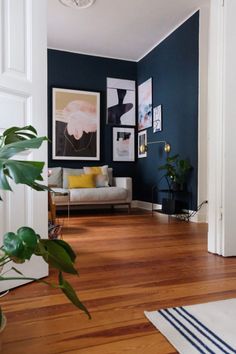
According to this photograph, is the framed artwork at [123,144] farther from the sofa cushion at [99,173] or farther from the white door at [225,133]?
the white door at [225,133]

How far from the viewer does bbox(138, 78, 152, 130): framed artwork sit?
520 centimetres

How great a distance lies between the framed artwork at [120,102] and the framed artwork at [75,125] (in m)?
0.26

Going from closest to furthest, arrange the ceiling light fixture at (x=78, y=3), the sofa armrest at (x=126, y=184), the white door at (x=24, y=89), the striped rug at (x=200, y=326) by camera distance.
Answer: the striped rug at (x=200, y=326) → the white door at (x=24, y=89) → the ceiling light fixture at (x=78, y=3) → the sofa armrest at (x=126, y=184)

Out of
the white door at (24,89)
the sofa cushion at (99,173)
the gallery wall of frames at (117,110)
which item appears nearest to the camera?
the white door at (24,89)

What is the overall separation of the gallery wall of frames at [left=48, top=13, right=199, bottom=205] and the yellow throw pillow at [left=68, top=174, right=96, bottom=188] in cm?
58

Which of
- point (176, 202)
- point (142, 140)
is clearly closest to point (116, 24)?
point (142, 140)

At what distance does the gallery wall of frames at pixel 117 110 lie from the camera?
465 cm

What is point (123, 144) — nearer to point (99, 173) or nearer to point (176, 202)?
point (99, 173)

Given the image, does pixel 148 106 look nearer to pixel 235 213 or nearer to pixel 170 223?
pixel 170 223

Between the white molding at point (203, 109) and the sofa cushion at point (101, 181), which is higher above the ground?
the white molding at point (203, 109)

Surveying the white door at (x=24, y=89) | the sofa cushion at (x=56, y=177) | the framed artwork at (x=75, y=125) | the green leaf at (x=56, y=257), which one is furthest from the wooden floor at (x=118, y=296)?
the framed artwork at (x=75, y=125)

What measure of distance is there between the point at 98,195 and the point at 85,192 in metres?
0.21

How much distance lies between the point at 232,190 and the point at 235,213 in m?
0.17

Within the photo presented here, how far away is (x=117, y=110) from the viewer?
551cm
